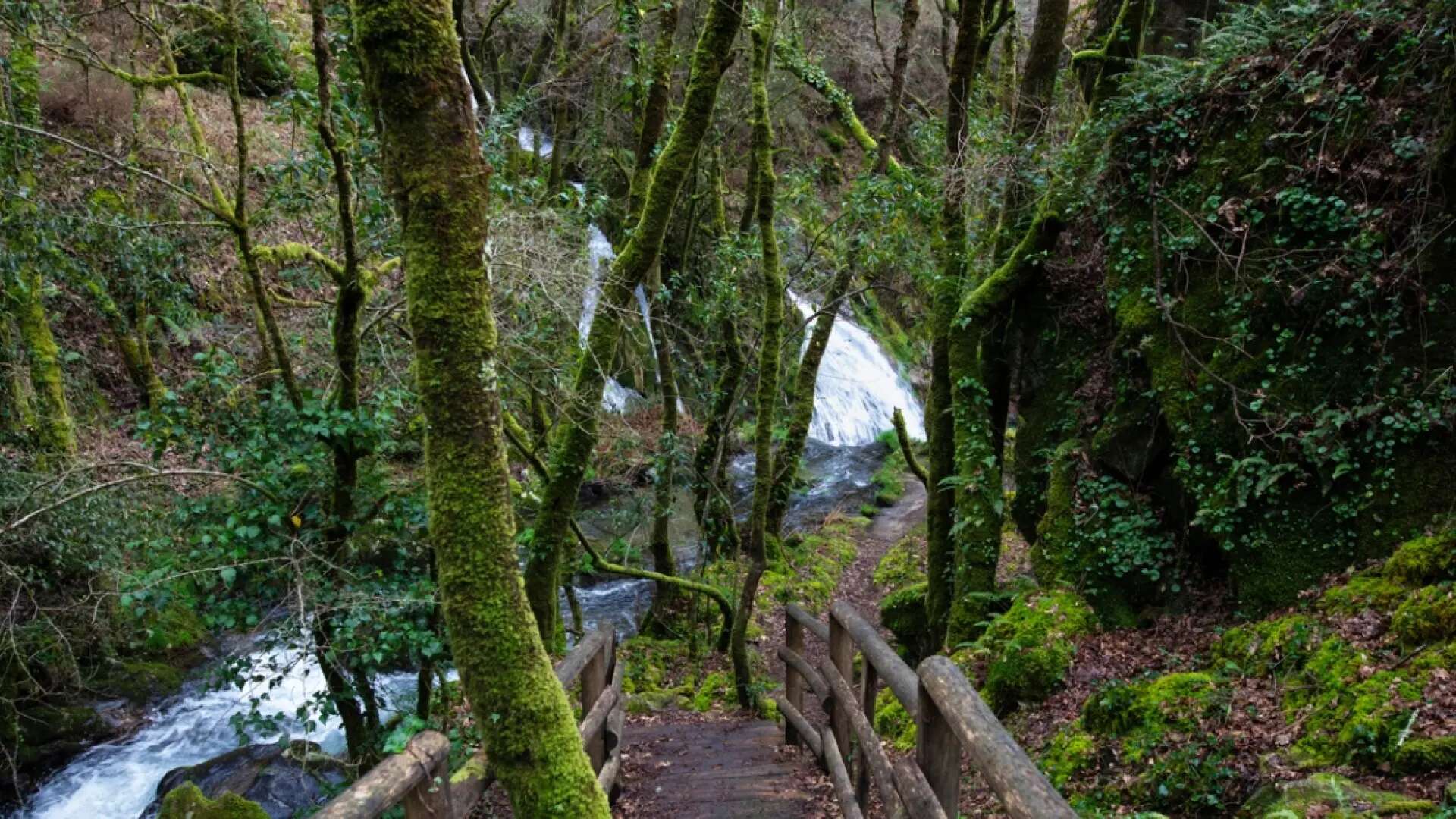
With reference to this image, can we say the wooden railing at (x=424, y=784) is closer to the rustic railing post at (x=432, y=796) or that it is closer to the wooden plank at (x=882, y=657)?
the rustic railing post at (x=432, y=796)

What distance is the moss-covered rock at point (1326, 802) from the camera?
2818mm

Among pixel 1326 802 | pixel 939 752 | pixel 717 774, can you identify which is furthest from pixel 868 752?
pixel 1326 802

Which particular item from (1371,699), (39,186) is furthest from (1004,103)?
(39,186)

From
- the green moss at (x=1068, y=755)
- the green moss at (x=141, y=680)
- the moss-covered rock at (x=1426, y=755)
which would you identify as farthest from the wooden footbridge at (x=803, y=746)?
the green moss at (x=141, y=680)

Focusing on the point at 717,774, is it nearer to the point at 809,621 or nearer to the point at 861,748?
the point at 809,621

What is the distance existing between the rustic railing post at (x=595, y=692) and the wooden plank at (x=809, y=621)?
1.39m

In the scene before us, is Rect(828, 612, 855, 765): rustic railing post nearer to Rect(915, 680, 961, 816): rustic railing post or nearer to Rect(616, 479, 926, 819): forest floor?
Rect(616, 479, 926, 819): forest floor

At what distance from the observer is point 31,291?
6402 millimetres

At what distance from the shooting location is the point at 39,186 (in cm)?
641

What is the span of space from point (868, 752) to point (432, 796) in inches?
83.9

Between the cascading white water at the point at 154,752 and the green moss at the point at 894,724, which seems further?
the cascading white water at the point at 154,752

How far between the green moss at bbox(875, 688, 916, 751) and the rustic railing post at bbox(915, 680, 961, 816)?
2.57 m

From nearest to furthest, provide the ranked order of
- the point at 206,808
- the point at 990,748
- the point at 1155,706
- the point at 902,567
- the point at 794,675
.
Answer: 1. the point at 990,748
2. the point at 1155,706
3. the point at 206,808
4. the point at 794,675
5. the point at 902,567

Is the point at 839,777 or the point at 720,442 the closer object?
the point at 839,777
